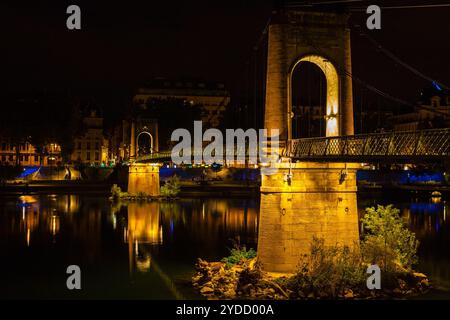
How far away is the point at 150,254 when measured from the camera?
107 ft

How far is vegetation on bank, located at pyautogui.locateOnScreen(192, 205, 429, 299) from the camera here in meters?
20.8

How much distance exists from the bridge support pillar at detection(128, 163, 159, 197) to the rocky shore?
45.1 m

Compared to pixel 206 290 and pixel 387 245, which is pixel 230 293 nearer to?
pixel 206 290

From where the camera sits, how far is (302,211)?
22.5 meters

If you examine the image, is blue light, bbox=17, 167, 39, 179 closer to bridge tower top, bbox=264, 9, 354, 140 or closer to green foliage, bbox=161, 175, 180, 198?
green foliage, bbox=161, 175, 180, 198

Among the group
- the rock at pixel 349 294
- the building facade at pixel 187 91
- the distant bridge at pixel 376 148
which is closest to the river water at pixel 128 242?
the rock at pixel 349 294

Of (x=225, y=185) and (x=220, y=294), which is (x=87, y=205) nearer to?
(x=225, y=185)

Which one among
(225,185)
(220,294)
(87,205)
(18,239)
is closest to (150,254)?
(18,239)

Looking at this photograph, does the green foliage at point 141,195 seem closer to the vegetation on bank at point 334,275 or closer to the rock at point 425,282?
the vegetation on bank at point 334,275

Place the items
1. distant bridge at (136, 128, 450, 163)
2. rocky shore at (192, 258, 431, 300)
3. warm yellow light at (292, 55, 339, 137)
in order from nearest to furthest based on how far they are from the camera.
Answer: distant bridge at (136, 128, 450, 163), rocky shore at (192, 258, 431, 300), warm yellow light at (292, 55, 339, 137)

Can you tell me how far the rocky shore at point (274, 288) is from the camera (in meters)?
20.8

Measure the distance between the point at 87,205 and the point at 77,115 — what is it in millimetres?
40172

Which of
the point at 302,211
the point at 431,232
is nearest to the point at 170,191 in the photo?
the point at 431,232

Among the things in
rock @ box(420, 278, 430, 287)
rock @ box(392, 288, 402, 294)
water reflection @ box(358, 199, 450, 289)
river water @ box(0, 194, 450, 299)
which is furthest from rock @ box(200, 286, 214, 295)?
water reflection @ box(358, 199, 450, 289)
